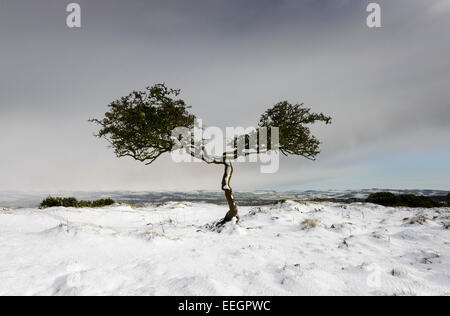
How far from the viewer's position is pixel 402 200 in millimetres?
29406

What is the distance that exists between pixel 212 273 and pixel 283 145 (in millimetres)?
8901

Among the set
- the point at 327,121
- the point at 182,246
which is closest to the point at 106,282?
the point at 182,246

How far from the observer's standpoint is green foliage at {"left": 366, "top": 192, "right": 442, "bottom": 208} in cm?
2808

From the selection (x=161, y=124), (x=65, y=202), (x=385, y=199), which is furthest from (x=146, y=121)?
(x=385, y=199)

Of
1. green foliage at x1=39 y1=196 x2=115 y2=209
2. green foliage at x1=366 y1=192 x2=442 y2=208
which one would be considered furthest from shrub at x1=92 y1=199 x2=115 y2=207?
green foliage at x1=366 y1=192 x2=442 y2=208

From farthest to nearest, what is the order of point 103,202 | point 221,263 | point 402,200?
point 402,200 → point 103,202 → point 221,263

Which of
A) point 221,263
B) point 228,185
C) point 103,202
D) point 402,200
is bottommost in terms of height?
point 402,200

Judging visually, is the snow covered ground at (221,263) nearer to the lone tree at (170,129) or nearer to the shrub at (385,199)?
the lone tree at (170,129)

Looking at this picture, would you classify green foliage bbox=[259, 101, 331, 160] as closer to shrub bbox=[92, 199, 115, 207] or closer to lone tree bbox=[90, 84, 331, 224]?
lone tree bbox=[90, 84, 331, 224]

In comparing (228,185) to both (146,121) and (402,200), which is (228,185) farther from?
(402,200)

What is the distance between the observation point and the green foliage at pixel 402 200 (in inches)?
1105

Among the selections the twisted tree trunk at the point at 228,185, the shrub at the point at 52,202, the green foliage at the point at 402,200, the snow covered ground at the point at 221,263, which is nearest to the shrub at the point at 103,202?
the shrub at the point at 52,202
